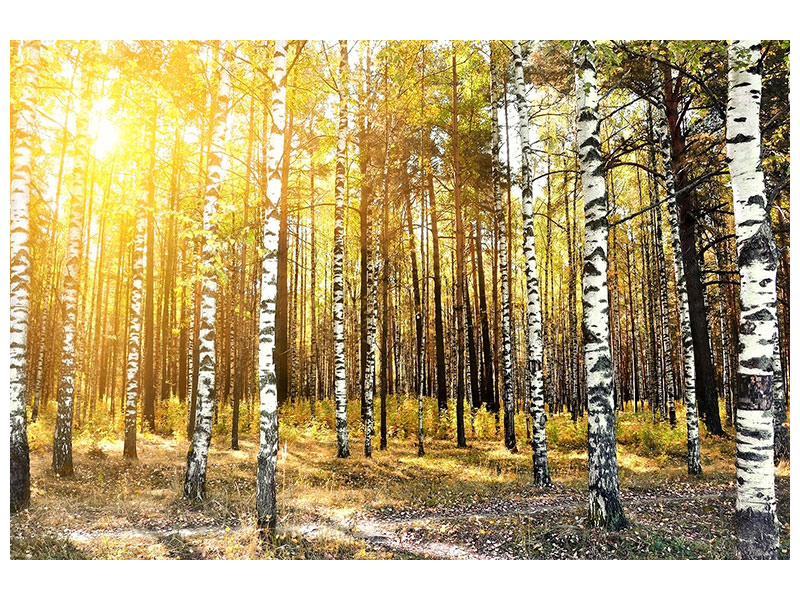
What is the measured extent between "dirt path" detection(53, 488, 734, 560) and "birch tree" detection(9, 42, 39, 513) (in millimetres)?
1058

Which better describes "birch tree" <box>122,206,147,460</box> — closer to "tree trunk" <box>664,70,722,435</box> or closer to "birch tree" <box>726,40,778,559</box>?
"birch tree" <box>726,40,778,559</box>

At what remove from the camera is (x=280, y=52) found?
517 centimetres

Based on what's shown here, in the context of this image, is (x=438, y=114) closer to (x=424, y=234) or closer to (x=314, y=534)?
(x=424, y=234)

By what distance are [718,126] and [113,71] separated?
9872 mm

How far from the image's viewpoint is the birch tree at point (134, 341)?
8.20 metres

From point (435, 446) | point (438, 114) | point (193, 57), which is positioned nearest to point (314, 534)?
point (435, 446)

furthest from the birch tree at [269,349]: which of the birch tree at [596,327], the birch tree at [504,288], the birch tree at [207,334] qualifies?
the birch tree at [504,288]

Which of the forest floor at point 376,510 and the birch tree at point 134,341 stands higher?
the birch tree at point 134,341

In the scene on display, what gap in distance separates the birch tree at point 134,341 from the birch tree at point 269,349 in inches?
175

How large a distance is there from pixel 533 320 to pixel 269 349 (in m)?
4.06

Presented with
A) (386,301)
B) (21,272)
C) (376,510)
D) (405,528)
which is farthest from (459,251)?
(21,272)

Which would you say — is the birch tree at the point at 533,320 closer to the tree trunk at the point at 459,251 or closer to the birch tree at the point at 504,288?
the birch tree at the point at 504,288

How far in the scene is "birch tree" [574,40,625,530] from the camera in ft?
15.8

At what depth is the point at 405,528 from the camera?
541cm
